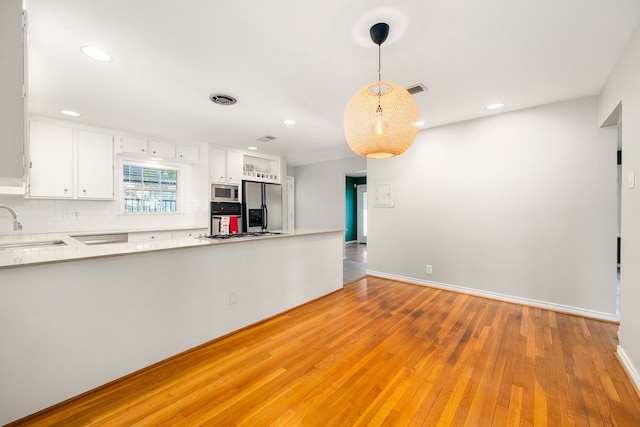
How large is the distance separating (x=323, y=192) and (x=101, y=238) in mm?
4399

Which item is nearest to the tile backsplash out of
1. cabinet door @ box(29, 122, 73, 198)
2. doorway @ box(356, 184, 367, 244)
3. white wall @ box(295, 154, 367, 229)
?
cabinet door @ box(29, 122, 73, 198)

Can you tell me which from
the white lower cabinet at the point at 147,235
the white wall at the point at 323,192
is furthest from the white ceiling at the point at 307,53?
the white wall at the point at 323,192

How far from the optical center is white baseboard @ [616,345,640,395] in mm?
1690

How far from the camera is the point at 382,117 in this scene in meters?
1.63

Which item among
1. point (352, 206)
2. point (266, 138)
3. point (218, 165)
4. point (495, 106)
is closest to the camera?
point (495, 106)

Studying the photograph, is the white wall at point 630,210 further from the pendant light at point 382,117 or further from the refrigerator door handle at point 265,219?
the refrigerator door handle at point 265,219

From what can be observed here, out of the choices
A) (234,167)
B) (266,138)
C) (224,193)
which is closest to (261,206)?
(224,193)

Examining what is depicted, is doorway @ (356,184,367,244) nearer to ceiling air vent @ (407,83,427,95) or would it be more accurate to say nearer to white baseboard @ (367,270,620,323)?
white baseboard @ (367,270,620,323)

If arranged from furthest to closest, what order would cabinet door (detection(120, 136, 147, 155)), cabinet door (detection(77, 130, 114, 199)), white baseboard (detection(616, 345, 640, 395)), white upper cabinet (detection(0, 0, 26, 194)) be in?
cabinet door (detection(120, 136, 147, 155)) → cabinet door (detection(77, 130, 114, 199)) → white baseboard (detection(616, 345, 640, 395)) → white upper cabinet (detection(0, 0, 26, 194))

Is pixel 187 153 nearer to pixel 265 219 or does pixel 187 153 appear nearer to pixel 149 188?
pixel 149 188

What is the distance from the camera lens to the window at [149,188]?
4.16m

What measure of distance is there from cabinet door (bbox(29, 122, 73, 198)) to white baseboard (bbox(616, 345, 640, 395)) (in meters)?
5.97

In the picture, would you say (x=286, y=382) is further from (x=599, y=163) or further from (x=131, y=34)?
(x=599, y=163)

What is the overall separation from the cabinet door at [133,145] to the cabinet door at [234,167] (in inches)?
53.4
